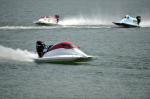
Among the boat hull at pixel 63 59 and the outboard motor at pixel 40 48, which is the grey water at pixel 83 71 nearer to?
the boat hull at pixel 63 59

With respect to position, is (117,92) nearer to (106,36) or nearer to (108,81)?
(108,81)

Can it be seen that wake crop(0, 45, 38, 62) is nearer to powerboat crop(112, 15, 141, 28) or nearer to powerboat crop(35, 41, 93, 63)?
powerboat crop(35, 41, 93, 63)

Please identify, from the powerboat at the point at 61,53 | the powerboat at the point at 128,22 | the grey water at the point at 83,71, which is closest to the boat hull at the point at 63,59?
the powerboat at the point at 61,53

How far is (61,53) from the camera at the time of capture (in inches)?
1593

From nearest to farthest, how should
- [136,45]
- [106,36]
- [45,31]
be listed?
[136,45] → [106,36] → [45,31]

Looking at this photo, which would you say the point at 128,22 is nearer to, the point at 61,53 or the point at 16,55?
the point at 16,55

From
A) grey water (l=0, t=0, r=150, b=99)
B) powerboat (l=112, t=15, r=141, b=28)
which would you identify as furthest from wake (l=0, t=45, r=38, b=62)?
powerboat (l=112, t=15, r=141, b=28)

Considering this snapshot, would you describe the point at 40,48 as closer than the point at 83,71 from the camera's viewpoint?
No

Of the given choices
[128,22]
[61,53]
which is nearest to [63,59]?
[61,53]

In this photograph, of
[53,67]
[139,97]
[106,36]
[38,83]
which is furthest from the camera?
[106,36]

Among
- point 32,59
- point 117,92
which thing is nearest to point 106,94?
point 117,92

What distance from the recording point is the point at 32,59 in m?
41.3

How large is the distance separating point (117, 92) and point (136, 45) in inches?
857

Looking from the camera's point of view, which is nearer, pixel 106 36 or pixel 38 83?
pixel 38 83
